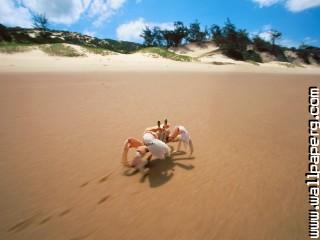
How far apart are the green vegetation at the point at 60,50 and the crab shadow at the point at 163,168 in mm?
23982

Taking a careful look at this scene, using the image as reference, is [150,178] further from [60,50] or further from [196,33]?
[196,33]

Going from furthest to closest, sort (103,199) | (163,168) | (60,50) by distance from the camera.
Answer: (60,50) → (163,168) → (103,199)

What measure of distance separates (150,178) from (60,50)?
26390mm

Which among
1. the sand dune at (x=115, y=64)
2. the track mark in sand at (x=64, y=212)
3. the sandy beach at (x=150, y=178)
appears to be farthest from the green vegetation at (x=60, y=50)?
the track mark in sand at (x=64, y=212)

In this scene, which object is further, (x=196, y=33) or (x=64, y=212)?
(x=196, y=33)

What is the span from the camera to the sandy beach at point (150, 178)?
2775 millimetres

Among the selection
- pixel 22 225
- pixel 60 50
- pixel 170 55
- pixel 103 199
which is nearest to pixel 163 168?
pixel 103 199

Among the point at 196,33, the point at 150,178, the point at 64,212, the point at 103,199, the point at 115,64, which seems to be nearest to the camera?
the point at 64,212

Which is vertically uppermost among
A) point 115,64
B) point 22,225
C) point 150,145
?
point 115,64

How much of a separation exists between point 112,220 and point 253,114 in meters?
5.31

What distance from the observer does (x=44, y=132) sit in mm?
5453

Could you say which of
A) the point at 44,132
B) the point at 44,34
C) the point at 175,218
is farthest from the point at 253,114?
the point at 44,34

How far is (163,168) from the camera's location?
13.1ft

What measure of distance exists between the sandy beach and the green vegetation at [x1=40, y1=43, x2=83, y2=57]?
20.3 m
